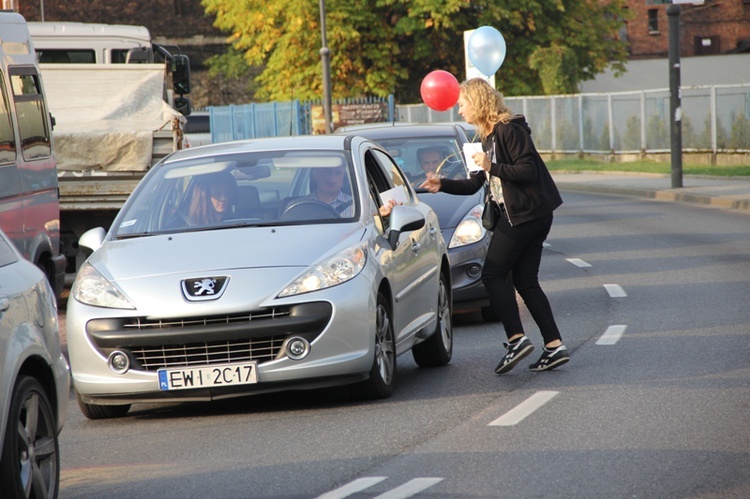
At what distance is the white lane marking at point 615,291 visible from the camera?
45.2 ft

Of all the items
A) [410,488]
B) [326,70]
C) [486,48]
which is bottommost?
[410,488]

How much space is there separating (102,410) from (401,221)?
2.08 m

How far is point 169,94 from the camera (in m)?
20.0

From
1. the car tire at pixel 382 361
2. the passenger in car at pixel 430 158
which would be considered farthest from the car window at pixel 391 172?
the passenger in car at pixel 430 158

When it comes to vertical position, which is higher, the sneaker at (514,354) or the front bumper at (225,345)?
the front bumper at (225,345)

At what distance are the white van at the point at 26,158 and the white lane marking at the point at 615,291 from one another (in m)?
5.18

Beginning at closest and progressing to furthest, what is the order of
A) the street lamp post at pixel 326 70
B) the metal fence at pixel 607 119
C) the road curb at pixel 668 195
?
the road curb at pixel 668 195 < the metal fence at pixel 607 119 < the street lamp post at pixel 326 70

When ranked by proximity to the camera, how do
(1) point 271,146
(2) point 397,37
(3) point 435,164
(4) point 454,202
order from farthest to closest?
1. (2) point 397,37
2. (3) point 435,164
3. (4) point 454,202
4. (1) point 271,146

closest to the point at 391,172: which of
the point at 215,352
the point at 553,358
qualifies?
the point at 553,358

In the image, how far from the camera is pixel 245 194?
29.4 feet

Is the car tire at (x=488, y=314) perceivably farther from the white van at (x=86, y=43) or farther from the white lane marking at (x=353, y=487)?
the white van at (x=86, y=43)

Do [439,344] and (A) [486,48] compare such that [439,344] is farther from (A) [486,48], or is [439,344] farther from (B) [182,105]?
(A) [486,48]

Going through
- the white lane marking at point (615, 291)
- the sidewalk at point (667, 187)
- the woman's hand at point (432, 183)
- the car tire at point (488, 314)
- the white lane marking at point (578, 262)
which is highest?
the woman's hand at point (432, 183)

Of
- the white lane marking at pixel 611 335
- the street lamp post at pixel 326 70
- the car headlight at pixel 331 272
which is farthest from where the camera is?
the street lamp post at pixel 326 70
